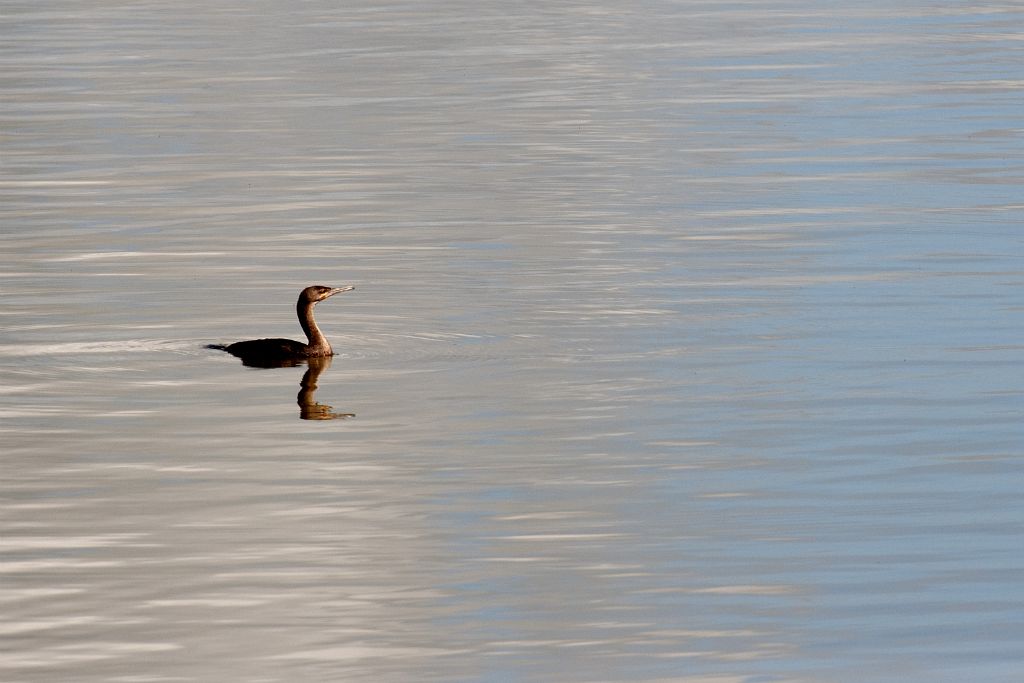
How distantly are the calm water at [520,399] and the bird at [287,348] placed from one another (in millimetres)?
129

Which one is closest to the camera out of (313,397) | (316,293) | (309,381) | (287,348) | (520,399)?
(520,399)

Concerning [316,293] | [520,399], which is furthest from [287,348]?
[520,399]

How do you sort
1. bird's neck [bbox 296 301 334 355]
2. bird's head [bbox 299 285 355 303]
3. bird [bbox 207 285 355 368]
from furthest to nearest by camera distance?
bird's head [bbox 299 285 355 303] < bird's neck [bbox 296 301 334 355] < bird [bbox 207 285 355 368]

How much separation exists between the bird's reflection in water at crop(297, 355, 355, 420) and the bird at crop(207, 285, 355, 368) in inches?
Result: 3.1

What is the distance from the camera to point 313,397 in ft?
54.1

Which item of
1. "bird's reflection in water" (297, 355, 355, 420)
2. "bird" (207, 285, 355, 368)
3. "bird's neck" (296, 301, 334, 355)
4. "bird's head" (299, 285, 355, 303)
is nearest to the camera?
"bird's reflection in water" (297, 355, 355, 420)

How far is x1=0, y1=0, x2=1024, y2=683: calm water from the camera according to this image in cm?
1105

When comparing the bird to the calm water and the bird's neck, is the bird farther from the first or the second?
the calm water

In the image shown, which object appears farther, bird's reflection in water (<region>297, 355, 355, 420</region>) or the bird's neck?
the bird's neck

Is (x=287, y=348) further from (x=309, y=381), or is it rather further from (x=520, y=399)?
(x=520, y=399)

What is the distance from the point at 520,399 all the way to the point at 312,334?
84.8 inches

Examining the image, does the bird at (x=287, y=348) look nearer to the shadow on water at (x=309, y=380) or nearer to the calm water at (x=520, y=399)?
the shadow on water at (x=309, y=380)

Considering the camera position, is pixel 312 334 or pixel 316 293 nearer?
pixel 312 334

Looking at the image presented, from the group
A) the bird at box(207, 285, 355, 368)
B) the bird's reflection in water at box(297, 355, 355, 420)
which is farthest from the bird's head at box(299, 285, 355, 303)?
the bird's reflection in water at box(297, 355, 355, 420)
